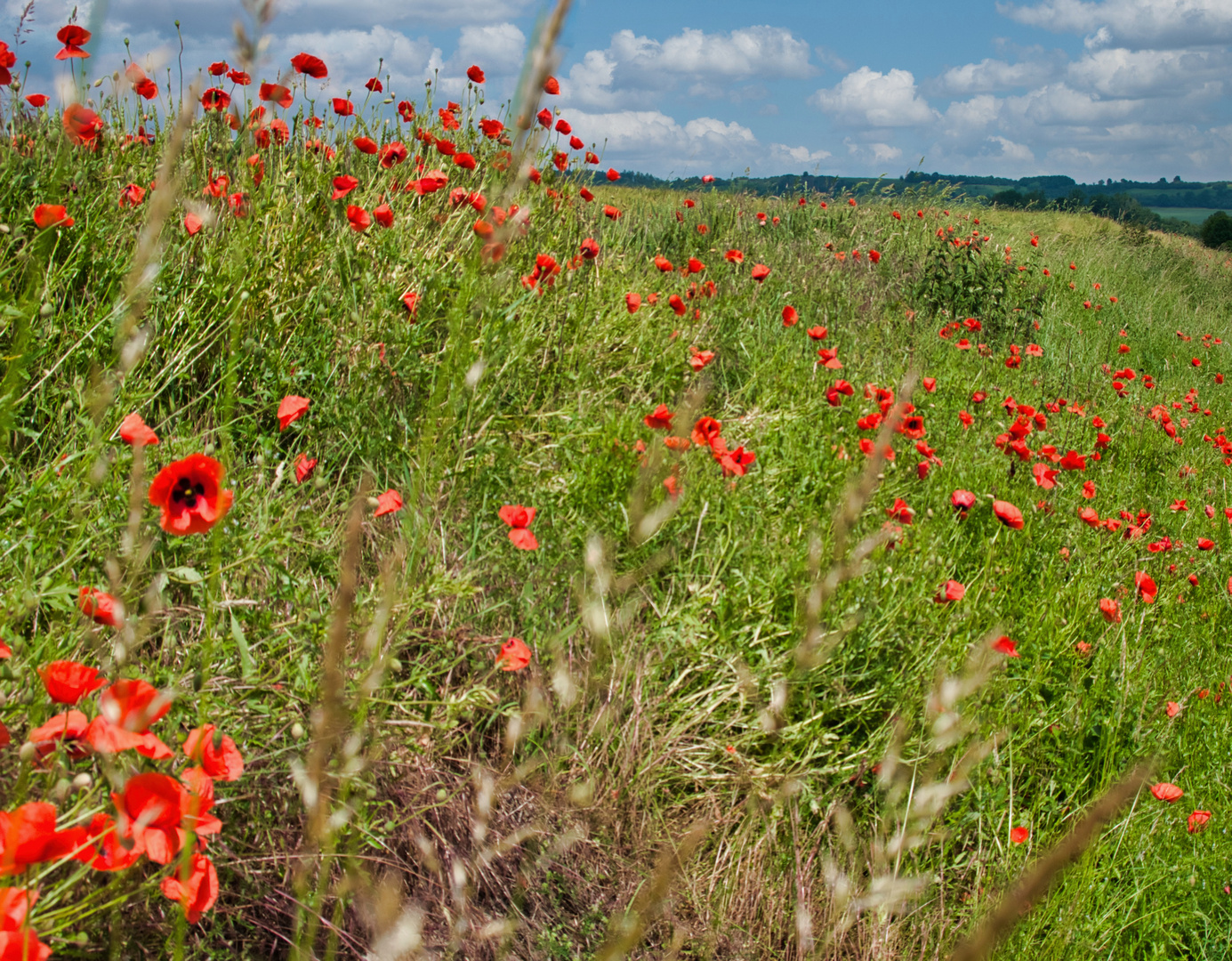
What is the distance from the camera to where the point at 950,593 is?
2.04 m

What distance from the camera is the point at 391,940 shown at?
1.88ft

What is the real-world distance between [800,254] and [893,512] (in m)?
4.31

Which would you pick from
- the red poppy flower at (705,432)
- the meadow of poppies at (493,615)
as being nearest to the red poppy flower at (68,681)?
the meadow of poppies at (493,615)

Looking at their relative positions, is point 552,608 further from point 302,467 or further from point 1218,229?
point 1218,229

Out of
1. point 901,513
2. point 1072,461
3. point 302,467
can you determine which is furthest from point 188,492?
point 1072,461

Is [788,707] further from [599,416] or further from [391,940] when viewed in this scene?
[391,940]

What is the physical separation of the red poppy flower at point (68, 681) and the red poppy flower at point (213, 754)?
128 mm

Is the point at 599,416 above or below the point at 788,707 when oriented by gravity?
above

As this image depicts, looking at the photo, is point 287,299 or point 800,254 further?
point 800,254

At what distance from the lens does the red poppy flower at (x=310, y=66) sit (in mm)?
2719

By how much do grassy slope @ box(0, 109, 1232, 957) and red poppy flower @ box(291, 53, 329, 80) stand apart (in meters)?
0.31

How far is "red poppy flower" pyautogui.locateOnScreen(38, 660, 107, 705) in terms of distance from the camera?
2.89ft

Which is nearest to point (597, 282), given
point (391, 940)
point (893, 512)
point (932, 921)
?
point (893, 512)

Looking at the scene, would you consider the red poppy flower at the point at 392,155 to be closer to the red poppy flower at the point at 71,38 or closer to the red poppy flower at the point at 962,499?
the red poppy flower at the point at 71,38
